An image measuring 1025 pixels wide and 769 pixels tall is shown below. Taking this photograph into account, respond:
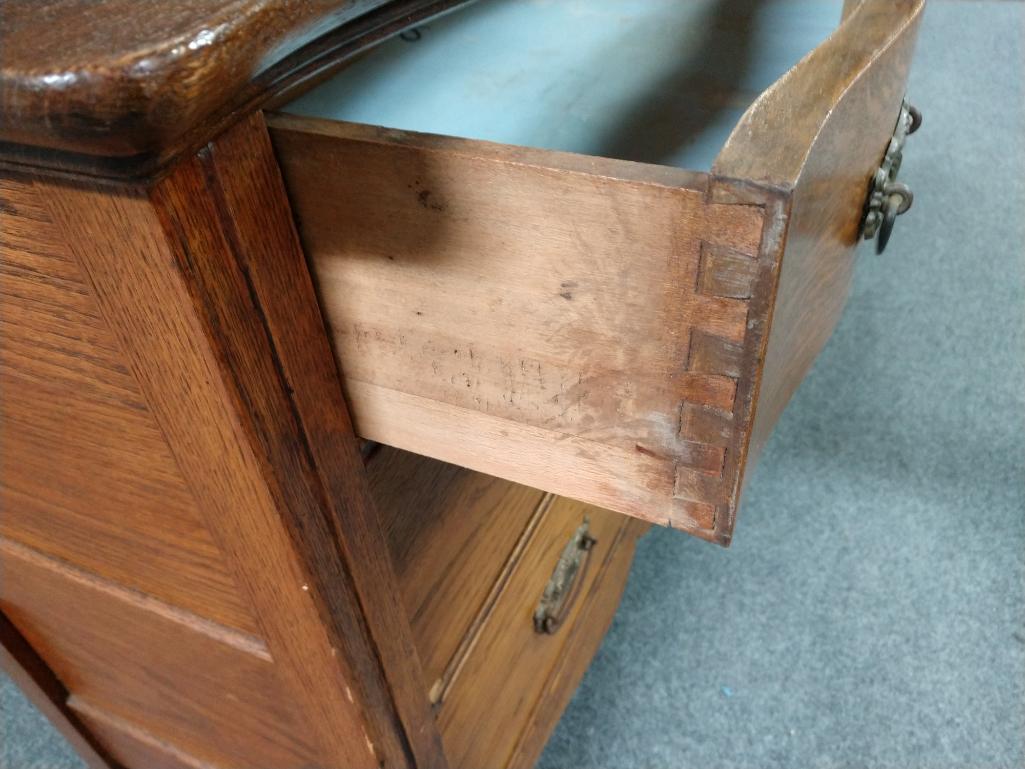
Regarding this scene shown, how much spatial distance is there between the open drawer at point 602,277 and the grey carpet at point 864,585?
2.36 feet

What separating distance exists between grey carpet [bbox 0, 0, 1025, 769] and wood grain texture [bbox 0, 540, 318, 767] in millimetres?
412

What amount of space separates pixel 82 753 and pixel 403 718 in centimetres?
49

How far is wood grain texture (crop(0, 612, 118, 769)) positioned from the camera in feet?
2.30

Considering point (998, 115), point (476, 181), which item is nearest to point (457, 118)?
point (476, 181)

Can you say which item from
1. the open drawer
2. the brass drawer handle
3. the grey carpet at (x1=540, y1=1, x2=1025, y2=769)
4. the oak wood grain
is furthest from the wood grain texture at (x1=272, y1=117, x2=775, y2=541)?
the grey carpet at (x1=540, y1=1, x2=1025, y2=769)

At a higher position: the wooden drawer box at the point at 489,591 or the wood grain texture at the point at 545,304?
the wood grain texture at the point at 545,304

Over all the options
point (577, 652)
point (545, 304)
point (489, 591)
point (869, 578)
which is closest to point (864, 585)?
point (869, 578)

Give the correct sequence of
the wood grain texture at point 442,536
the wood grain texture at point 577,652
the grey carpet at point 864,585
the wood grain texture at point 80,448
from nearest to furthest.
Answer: the wood grain texture at point 80,448 → the wood grain texture at point 442,536 → the wood grain texture at point 577,652 → the grey carpet at point 864,585

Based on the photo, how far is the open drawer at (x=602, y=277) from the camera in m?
0.27

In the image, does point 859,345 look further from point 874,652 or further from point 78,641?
point 78,641

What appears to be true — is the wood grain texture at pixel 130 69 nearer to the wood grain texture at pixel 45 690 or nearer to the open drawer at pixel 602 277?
the open drawer at pixel 602 277

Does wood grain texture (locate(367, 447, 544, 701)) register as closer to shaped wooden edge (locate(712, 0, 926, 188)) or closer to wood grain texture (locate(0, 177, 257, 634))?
wood grain texture (locate(0, 177, 257, 634))

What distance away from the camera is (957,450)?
1.26m

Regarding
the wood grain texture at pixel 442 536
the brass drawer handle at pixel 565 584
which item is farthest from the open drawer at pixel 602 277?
the brass drawer handle at pixel 565 584
